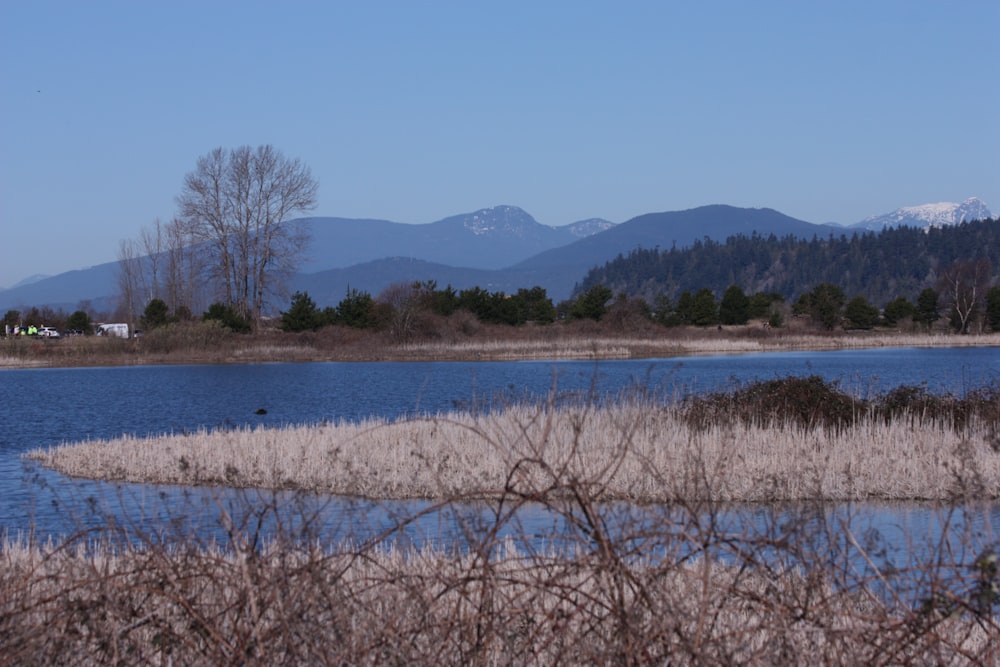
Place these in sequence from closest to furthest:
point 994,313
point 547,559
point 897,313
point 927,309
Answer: point 547,559 → point 994,313 → point 897,313 → point 927,309

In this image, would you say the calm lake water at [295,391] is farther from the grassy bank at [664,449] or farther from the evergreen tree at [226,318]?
the evergreen tree at [226,318]

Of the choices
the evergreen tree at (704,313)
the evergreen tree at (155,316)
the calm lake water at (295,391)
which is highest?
the evergreen tree at (155,316)

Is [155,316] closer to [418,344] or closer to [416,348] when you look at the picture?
[418,344]

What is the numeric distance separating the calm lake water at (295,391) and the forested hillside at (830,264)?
101238mm

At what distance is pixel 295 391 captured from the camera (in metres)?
37.8

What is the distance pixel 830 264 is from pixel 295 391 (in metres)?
151

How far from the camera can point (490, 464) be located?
15.2 metres

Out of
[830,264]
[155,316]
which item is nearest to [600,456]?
[155,316]

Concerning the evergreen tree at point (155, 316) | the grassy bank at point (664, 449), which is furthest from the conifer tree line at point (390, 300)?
the grassy bank at point (664, 449)

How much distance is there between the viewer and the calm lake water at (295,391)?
14.3 meters

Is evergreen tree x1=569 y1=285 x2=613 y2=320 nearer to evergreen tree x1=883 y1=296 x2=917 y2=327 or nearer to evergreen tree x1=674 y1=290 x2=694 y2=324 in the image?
evergreen tree x1=674 y1=290 x2=694 y2=324

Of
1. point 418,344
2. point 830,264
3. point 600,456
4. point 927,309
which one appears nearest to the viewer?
point 600,456

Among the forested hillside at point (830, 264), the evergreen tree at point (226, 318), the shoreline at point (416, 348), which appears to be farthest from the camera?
the forested hillside at point (830, 264)

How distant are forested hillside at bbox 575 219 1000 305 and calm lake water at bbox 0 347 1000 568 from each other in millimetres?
101238
